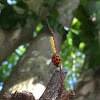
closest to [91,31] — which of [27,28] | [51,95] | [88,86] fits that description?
[88,86]

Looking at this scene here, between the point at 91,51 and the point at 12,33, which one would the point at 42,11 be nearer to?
the point at 12,33

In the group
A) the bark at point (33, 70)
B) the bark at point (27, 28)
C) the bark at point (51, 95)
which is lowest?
the bark at point (51, 95)

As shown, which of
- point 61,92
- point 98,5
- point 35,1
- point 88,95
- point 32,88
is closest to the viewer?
point 61,92

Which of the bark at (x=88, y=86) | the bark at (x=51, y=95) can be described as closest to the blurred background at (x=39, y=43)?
the bark at (x=88, y=86)

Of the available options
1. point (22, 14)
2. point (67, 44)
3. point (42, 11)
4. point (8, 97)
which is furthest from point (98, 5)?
point (67, 44)

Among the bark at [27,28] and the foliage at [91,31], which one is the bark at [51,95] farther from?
the foliage at [91,31]

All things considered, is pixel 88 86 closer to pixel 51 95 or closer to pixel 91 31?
pixel 91 31
